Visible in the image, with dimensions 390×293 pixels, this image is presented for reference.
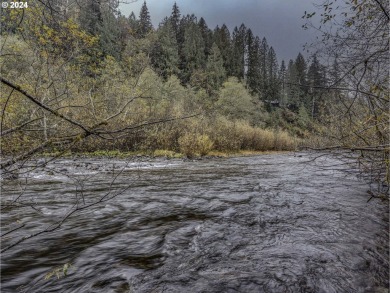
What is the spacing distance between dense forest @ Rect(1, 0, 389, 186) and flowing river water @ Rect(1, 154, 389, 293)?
622 millimetres

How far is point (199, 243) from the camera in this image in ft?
11.7

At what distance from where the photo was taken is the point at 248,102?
145ft

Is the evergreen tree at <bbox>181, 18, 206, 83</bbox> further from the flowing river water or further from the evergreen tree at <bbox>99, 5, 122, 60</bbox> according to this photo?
the flowing river water

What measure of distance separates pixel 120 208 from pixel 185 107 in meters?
17.6

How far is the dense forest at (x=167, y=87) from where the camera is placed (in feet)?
7.81

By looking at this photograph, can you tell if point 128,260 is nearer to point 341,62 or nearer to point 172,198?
point 172,198

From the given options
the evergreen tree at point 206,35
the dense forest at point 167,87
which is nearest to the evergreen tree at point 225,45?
the dense forest at point 167,87

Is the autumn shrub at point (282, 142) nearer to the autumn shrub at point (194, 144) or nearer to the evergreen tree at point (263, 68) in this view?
the autumn shrub at point (194, 144)

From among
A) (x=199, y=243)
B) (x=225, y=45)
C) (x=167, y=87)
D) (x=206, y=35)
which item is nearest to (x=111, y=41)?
(x=167, y=87)

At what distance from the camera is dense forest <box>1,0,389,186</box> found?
238 cm

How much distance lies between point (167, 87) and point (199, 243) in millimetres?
32851

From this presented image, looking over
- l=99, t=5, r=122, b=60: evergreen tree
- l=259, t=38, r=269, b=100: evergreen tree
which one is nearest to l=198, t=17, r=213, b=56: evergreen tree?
l=259, t=38, r=269, b=100: evergreen tree

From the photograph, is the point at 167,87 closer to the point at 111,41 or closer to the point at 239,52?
the point at 111,41

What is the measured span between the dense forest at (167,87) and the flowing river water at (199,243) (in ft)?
2.04
